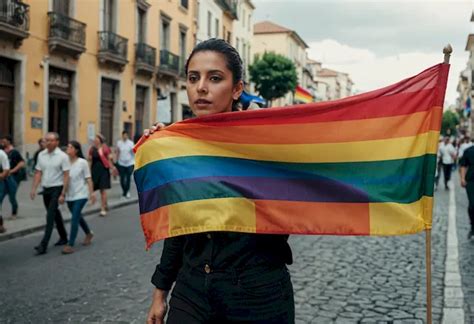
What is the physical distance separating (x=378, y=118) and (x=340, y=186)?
39 centimetres

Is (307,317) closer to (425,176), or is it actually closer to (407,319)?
(407,319)

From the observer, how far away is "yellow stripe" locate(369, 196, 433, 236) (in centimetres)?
268

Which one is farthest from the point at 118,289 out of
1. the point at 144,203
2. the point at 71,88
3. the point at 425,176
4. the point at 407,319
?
the point at 71,88

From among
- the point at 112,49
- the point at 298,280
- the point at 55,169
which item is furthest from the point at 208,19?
the point at 298,280

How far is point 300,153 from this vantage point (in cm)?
271

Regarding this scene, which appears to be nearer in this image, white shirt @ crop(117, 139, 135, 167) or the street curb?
the street curb

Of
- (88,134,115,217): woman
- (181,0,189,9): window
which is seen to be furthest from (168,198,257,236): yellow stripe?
(181,0,189,9): window

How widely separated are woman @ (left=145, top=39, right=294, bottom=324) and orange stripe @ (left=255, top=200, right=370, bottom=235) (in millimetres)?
110

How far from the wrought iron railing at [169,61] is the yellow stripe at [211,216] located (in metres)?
29.1

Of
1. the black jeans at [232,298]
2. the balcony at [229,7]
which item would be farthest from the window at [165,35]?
the black jeans at [232,298]

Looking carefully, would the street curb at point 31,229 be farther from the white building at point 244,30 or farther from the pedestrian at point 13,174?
the white building at point 244,30

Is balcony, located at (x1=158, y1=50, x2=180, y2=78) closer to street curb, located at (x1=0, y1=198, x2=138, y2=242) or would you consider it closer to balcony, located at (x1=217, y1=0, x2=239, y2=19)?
balcony, located at (x1=217, y1=0, x2=239, y2=19)

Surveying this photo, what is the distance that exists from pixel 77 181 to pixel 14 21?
10969mm

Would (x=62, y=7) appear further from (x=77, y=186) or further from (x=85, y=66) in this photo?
(x=77, y=186)
